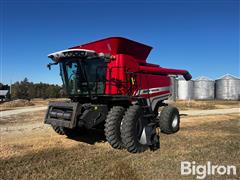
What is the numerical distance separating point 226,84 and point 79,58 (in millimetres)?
47269

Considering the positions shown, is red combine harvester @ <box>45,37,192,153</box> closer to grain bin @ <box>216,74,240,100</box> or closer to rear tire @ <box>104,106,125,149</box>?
rear tire @ <box>104,106,125,149</box>

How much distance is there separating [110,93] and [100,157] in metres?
2.40

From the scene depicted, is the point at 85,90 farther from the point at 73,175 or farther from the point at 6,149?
the point at 73,175

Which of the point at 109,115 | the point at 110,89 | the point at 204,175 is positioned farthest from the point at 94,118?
the point at 204,175

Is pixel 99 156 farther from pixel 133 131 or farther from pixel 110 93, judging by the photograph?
pixel 110 93

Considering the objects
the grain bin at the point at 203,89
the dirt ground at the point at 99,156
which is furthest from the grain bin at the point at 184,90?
the dirt ground at the point at 99,156

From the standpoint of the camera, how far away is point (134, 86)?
30.2 feet

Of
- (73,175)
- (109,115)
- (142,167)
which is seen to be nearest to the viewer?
(73,175)

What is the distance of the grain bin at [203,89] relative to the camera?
52438 millimetres

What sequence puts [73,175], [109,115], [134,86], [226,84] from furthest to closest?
[226,84] < [134,86] < [109,115] < [73,175]

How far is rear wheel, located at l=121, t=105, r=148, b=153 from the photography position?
7434mm

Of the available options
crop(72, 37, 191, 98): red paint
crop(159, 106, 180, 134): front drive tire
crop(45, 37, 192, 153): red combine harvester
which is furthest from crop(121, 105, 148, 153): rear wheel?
crop(159, 106, 180, 134): front drive tire

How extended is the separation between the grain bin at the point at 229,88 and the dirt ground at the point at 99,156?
43.3 meters

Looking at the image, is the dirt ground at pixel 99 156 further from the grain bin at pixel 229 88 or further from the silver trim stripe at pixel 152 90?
the grain bin at pixel 229 88
